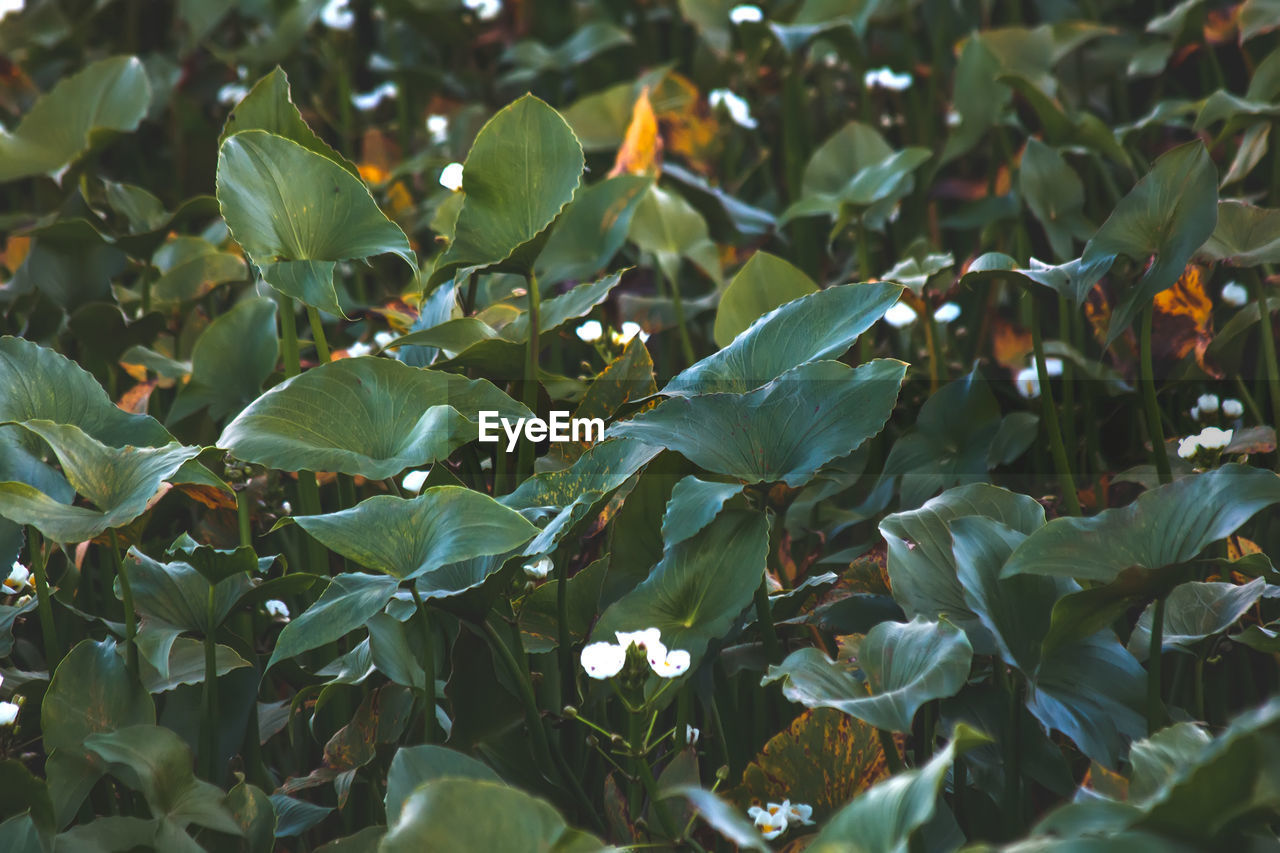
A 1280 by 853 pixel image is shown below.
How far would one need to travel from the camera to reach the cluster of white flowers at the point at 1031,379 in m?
1.06

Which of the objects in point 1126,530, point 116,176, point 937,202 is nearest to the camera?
point 1126,530

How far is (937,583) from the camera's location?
0.69 meters

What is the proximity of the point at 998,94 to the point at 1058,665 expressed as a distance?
0.89 metres

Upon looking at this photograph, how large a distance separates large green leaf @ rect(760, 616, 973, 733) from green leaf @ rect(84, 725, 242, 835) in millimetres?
313

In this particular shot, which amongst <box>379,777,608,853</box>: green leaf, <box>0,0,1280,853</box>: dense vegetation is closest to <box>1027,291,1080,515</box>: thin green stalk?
<box>0,0,1280,853</box>: dense vegetation

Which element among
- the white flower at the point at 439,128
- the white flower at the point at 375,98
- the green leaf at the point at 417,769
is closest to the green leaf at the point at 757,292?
the green leaf at the point at 417,769

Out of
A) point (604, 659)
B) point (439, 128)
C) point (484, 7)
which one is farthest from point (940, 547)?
point (484, 7)

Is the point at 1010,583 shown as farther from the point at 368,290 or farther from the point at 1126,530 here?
the point at 368,290

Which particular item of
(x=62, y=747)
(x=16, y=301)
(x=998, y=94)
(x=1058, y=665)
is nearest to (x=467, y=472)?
(x=62, y=747)

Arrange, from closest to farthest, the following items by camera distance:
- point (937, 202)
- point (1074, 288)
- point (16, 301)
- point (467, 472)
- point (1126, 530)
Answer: point (1126, 530), point (1074, 288), point (467, 472), point (16, 301), point (937, 202)

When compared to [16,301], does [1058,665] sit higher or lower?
lower

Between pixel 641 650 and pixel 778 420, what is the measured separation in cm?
17

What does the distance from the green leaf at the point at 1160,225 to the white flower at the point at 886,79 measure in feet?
2.67

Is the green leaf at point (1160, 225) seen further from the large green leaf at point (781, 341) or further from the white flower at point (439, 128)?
the white flower at point (439, 128)
